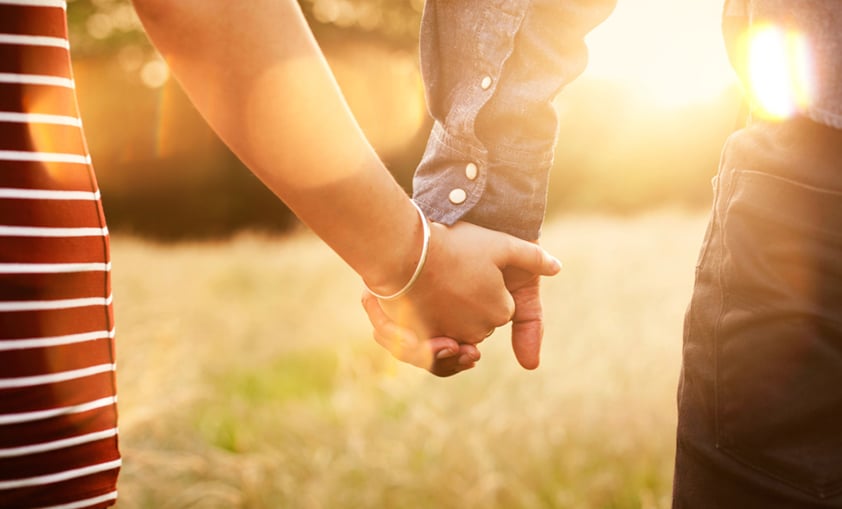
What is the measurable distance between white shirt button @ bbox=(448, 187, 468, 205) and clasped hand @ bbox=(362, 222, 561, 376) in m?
0.05

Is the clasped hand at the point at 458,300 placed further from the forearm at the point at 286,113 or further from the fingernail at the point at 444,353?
the forearm at the point at 286,113

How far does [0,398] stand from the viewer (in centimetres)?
78

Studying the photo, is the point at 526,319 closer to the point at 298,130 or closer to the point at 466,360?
the point at 466,360

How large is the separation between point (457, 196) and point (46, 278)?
72 centimetres

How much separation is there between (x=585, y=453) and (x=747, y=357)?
1923mm

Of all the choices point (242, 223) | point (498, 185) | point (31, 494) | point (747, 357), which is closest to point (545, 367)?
point (498, 185)

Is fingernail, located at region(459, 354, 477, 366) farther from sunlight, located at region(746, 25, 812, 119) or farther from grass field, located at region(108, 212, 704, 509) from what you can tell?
grass field, located at region(108, 212, 704, 509)

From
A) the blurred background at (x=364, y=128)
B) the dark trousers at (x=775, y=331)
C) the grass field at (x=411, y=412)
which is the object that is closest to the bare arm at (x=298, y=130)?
the dark trousers at (x=775, y=331)

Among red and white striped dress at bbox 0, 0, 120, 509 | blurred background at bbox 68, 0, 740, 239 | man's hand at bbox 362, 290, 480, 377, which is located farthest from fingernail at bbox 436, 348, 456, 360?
blurred background at bbox 68, 0, 740, 239

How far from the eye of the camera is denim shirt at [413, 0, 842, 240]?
1308 mm

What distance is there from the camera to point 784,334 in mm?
903

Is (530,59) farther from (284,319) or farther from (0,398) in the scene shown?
(284,319)

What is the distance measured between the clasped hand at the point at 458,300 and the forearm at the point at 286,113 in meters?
0.10

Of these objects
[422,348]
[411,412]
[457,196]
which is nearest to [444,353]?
[422,348]
